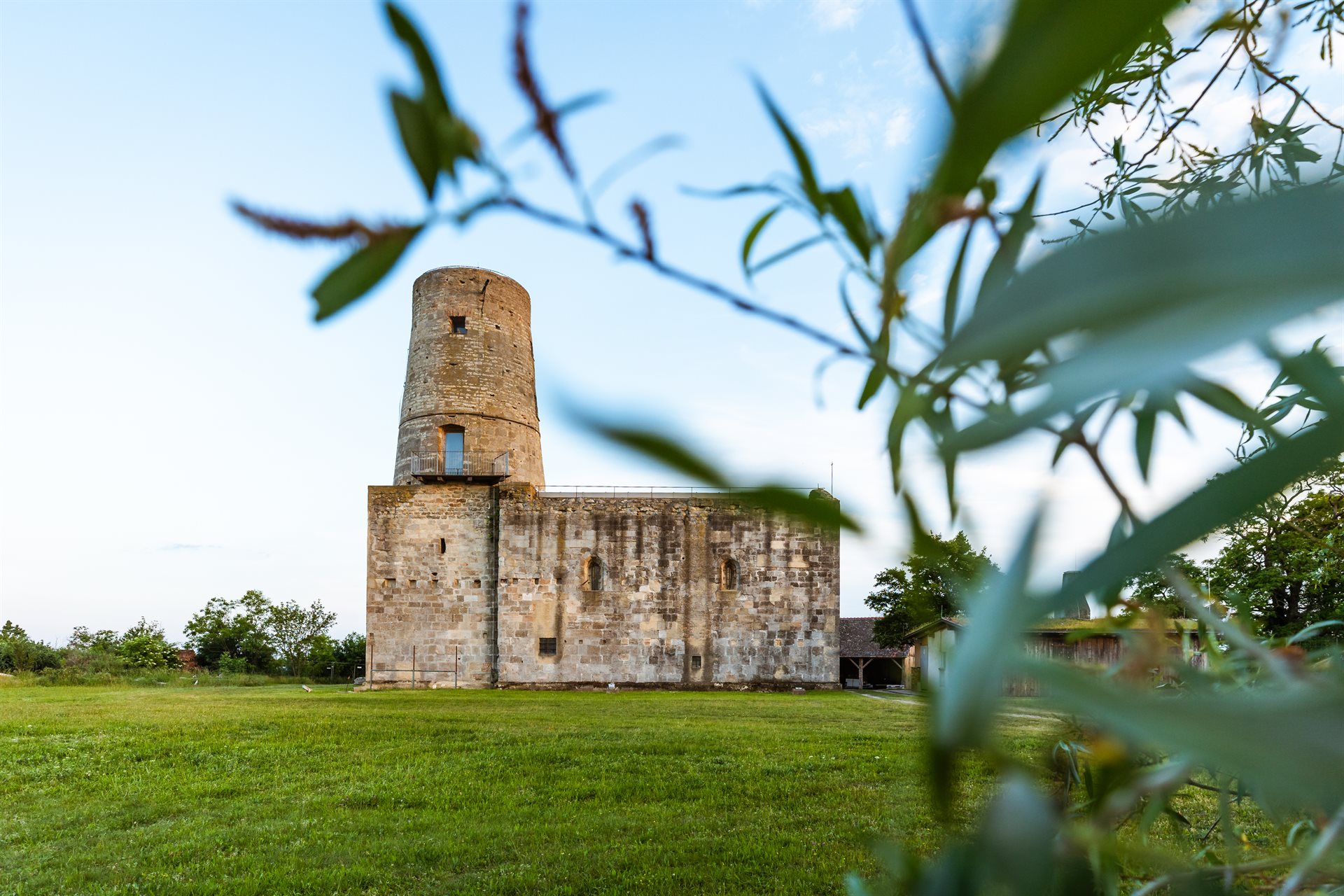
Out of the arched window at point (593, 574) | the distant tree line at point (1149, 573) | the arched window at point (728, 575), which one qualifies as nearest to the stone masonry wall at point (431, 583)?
the arched window at point (593, 574)

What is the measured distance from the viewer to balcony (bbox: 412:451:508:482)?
47.7 feet

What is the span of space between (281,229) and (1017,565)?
0.79 feet

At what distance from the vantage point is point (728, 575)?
1427cm

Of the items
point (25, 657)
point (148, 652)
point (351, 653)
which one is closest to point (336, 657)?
point (351, 653)

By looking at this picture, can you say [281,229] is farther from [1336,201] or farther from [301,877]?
[301,877]

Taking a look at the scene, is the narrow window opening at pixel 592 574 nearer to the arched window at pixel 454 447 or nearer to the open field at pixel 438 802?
the arched window at pixel 454 447

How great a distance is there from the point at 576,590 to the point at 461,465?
297 cm

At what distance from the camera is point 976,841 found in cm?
21

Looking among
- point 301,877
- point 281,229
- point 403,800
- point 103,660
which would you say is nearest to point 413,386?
point 103,660

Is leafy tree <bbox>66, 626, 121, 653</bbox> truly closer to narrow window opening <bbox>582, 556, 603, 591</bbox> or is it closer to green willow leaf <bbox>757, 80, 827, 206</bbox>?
Result: narrow window opening <bbox>582, 556, 603, 591</bbox>

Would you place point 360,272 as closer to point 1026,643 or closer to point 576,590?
point 1026,643

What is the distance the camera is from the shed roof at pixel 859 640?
2005cm

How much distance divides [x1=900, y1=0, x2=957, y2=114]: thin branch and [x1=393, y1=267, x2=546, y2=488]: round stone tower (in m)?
14.5

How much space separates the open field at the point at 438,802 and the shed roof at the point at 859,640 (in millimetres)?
12547
